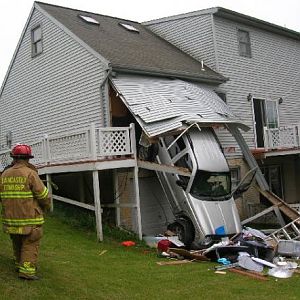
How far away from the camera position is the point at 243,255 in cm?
1066

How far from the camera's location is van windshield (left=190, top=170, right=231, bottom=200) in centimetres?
1349

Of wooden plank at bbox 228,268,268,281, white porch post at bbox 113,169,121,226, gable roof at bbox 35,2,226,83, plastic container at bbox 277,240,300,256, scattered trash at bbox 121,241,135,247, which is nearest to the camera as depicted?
wooden plank at bbox 228,268,268,281

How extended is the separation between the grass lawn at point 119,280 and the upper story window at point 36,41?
33.7 ft

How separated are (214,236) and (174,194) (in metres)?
1.69

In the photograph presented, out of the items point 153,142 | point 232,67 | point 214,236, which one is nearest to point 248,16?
point 232,67

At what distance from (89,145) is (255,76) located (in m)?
10.4

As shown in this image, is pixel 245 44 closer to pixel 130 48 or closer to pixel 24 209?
pixel 130 48

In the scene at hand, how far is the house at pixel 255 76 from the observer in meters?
19.6

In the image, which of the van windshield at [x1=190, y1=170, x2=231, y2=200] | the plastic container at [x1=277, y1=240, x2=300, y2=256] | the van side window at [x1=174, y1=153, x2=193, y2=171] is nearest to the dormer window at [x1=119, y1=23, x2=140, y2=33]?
the van side window at [x1=174, y1=153, x2=193, y2=171]

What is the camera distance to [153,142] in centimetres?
1400

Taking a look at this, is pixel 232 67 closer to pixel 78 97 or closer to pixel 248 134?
pixel 248 134

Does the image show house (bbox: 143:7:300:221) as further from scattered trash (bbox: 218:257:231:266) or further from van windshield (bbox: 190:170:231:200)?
scattered trash (bbox: 218:257:231:266)

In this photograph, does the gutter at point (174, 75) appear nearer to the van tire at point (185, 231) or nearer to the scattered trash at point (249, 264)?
the van tire at point (185, 231)

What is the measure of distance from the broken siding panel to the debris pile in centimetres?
851
